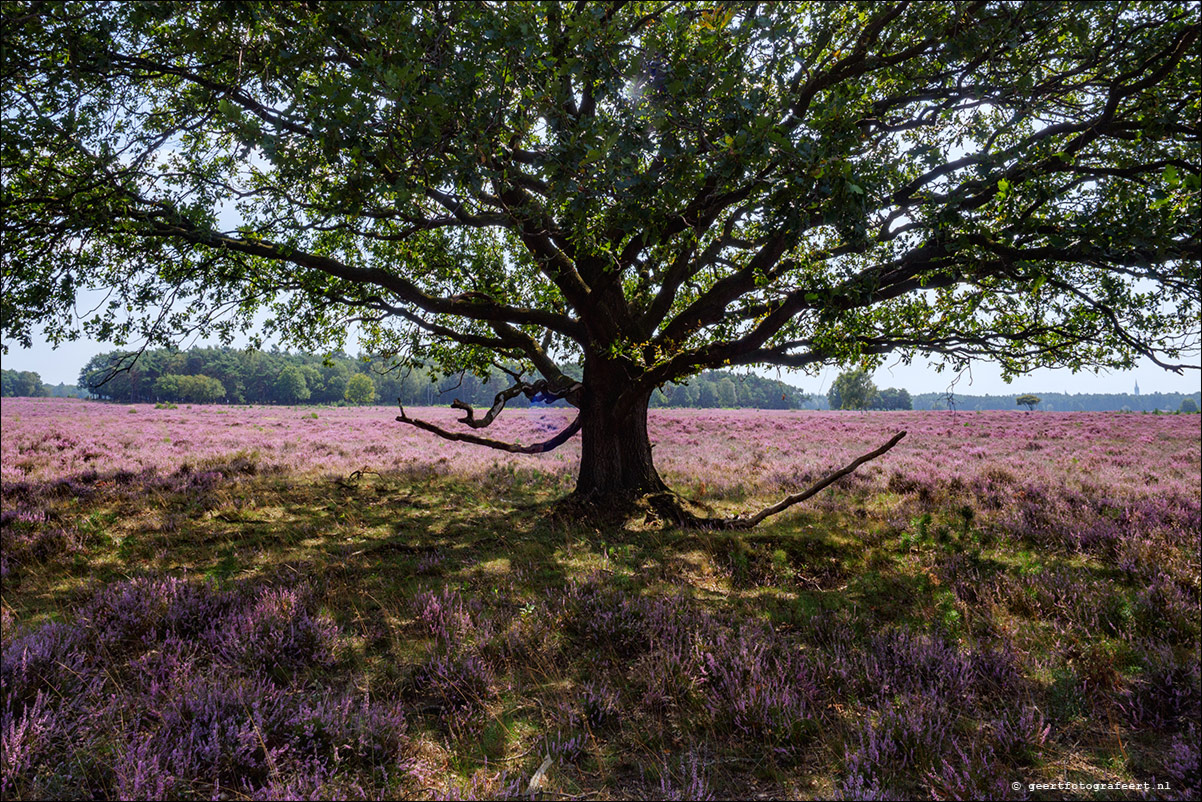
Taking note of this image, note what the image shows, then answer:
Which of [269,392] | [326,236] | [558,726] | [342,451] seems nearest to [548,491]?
[326,236]

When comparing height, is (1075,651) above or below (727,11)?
below

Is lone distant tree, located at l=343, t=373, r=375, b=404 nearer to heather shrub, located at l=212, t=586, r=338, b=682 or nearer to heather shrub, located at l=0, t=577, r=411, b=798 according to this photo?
heather shrub, located at l=212, t=586, r=338, b=682

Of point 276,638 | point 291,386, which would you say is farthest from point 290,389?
point 276,638

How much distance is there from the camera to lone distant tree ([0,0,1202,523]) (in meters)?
4.64

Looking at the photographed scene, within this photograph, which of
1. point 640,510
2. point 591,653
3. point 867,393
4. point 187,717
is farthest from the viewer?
point 867,393

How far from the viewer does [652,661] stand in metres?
4.12

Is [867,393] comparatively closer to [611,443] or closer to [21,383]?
[611,443]

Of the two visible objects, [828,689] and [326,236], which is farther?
[326,236]

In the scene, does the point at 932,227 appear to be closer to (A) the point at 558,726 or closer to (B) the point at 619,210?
(B) the point at 619,210

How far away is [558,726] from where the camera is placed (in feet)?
11.1

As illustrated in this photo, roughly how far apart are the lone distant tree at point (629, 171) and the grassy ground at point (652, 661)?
3.31 metres

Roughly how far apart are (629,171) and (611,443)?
6.41 m

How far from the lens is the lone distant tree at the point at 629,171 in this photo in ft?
15.2

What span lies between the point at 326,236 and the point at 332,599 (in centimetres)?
756
